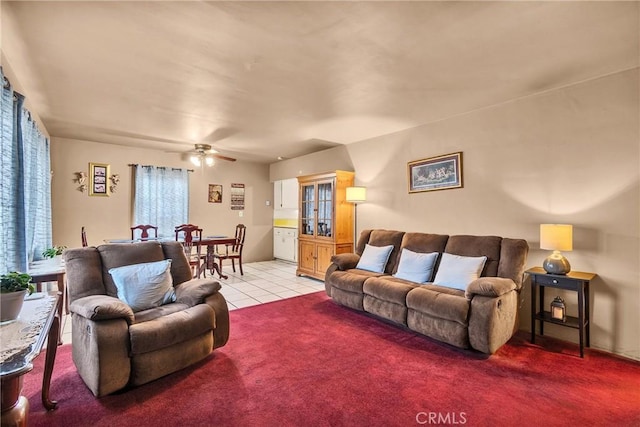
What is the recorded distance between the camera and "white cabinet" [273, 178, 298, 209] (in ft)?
22.4

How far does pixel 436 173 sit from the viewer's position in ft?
12.8

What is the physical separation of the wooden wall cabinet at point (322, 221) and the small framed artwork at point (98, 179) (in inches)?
133

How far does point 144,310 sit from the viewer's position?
2.33 m

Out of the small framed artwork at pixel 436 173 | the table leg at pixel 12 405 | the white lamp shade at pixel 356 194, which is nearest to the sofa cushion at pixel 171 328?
the table leg at pixel 12 405

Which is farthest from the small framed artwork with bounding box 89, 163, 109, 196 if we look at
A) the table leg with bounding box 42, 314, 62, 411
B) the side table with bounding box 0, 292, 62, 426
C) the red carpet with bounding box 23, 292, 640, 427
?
the side table with bounding box 0, 292, 62, 426

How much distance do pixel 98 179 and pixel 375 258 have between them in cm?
482

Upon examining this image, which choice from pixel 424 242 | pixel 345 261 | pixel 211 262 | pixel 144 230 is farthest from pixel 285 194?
pixel 424 242

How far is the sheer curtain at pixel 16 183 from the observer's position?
223cm

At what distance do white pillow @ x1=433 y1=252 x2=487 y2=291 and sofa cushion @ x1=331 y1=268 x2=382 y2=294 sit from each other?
0.76 meters

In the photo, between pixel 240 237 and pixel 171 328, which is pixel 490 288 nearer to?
pixel 171 328

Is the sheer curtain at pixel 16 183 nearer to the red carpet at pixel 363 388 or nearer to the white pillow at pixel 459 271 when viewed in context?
the red carpet at pixel 363 388

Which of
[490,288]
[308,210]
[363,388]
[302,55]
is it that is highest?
[302,55]

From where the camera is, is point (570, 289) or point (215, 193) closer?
point (570, 289)

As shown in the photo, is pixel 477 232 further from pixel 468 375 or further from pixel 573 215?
pixel 468 375
